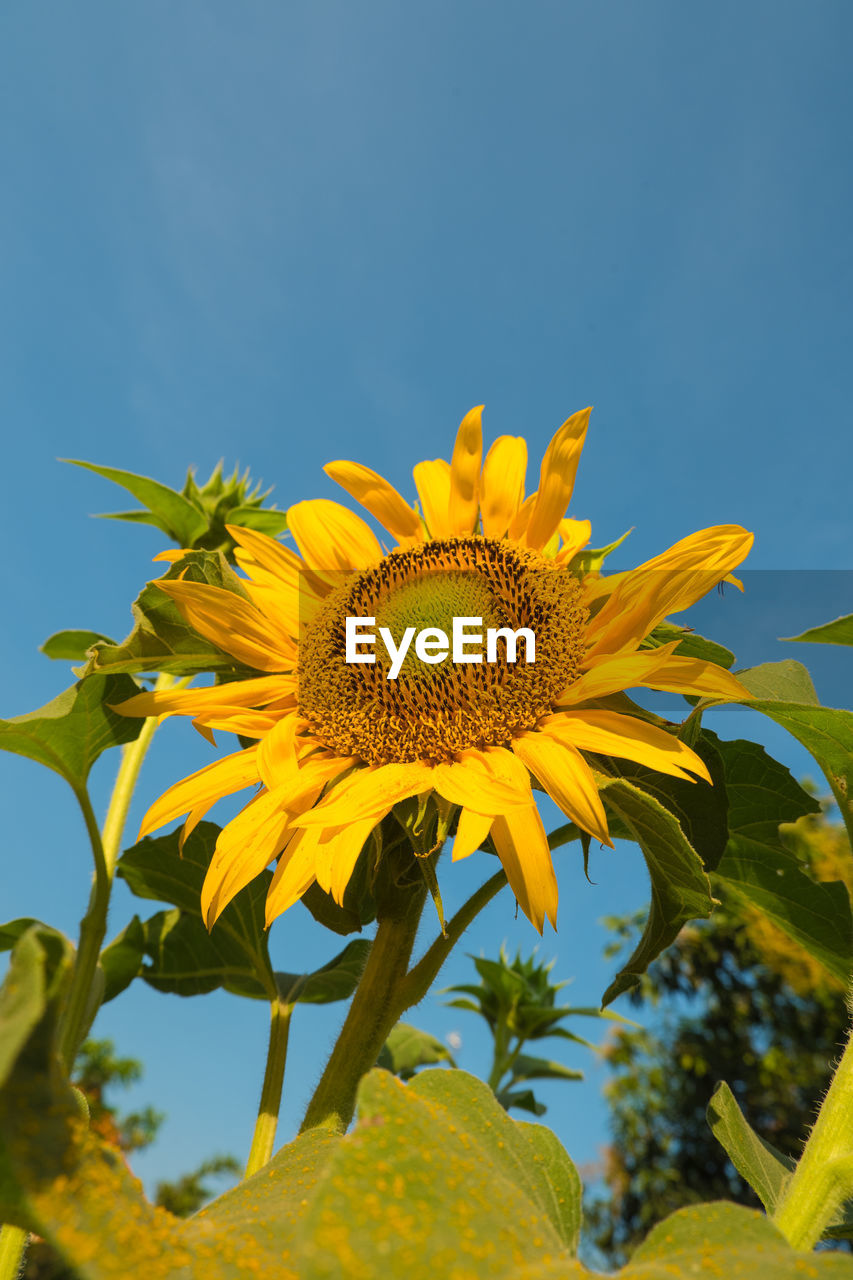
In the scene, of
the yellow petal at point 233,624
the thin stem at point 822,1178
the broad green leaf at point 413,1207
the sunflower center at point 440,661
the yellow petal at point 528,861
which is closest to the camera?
the broad green leaf at point 413,1207

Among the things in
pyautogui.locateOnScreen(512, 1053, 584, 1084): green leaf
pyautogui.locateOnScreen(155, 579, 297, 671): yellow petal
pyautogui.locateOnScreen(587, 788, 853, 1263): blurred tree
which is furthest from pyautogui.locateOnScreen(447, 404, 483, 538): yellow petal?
pyautogui.locateOnScreen(587, 788, 853, 1263): blurred tree

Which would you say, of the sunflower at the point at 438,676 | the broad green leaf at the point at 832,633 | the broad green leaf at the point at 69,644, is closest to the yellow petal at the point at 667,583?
the sunflower at the point at 438,676

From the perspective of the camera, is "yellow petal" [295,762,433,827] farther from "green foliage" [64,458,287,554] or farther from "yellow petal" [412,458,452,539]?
"green foliage" [64,458,287,554]

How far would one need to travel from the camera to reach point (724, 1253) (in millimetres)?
481

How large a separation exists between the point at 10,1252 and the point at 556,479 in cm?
114

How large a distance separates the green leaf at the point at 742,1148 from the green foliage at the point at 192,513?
124 centimetres

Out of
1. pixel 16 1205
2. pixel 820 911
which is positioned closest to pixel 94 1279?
pixel 16 1205

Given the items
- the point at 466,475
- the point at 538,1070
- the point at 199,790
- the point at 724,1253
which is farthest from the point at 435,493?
the point at 538,1070

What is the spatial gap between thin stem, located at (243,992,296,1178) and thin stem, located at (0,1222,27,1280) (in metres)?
0.28

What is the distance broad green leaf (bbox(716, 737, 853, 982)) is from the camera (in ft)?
3.74

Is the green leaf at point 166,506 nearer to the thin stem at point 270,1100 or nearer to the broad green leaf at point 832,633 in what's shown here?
the thin stem at point 270,1100

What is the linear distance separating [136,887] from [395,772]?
650 mm

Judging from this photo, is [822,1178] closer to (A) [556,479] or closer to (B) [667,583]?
(B) [667,583]

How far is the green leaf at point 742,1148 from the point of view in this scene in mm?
879
